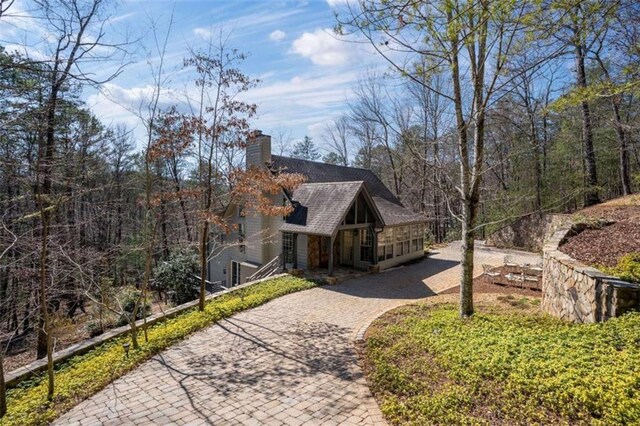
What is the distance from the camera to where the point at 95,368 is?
273 inches

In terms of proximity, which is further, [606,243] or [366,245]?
[366,245]

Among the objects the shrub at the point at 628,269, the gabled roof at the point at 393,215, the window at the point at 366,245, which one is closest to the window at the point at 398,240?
the gabled roof at the point at 393,215

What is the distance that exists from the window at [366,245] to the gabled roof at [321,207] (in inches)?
91.3

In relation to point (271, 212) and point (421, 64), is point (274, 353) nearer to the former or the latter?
point (271, 212)

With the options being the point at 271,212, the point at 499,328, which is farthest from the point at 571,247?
the point at 271,212

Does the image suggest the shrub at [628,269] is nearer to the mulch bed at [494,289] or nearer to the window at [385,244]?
the mulch bed at [494,289]

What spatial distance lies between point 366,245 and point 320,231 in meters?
3.49

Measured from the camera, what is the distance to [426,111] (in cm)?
2166

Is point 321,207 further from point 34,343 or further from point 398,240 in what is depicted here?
point 34,343

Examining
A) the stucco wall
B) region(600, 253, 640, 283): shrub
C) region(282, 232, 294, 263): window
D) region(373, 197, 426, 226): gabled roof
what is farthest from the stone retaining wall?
region(282, 232, 294, 263): window

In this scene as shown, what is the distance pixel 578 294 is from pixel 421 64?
17.5 ft

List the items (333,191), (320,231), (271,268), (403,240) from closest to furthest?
(320,231), (333,191), (271,268), (403,240)

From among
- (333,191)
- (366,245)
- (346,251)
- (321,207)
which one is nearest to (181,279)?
(321,207)

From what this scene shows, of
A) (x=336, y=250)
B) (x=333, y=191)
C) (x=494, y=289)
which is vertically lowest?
(x=494, y=289)
